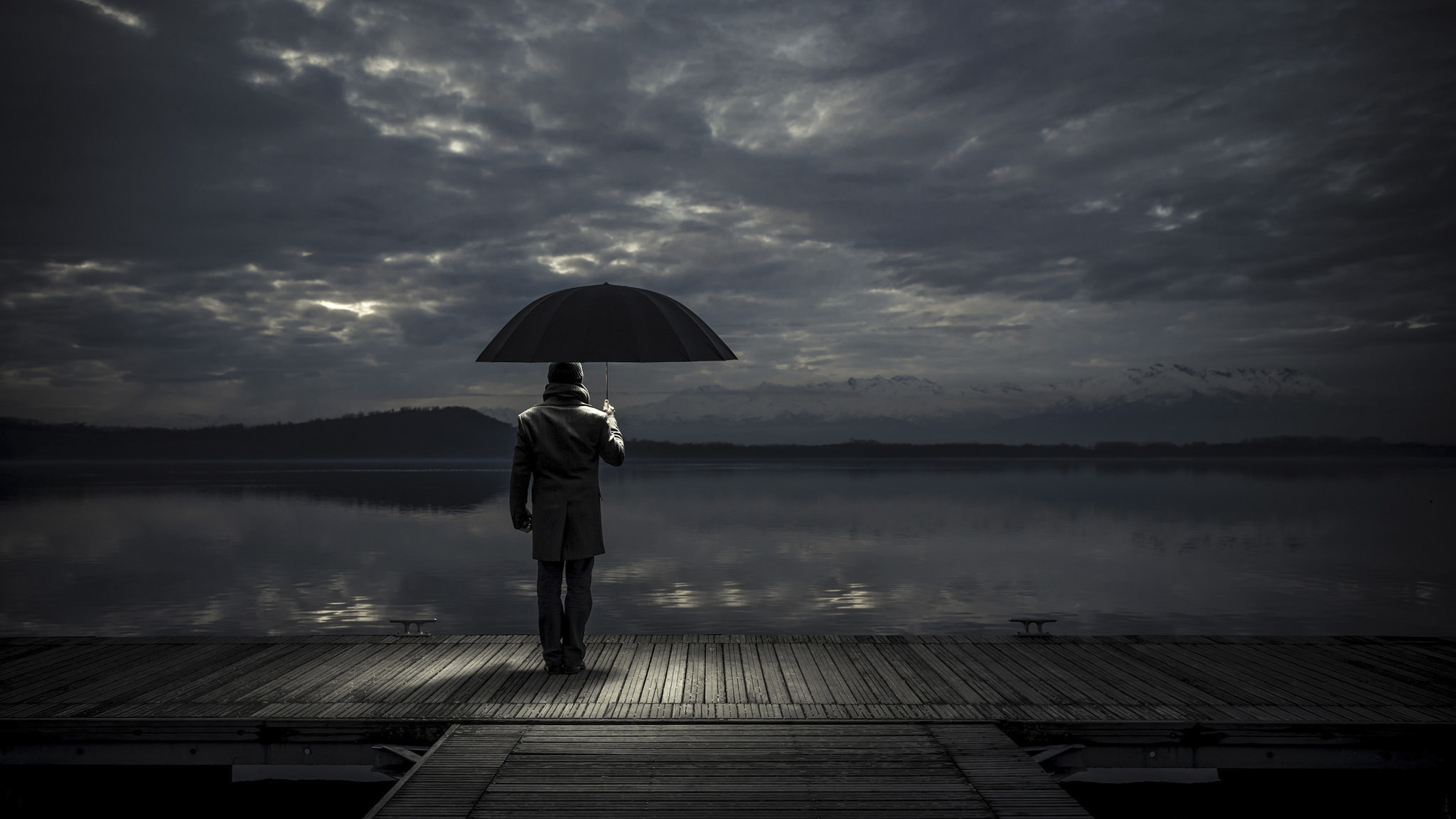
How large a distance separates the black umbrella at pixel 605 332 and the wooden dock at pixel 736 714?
241 centimetres

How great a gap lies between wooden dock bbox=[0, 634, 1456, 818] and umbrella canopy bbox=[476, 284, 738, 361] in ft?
7.90

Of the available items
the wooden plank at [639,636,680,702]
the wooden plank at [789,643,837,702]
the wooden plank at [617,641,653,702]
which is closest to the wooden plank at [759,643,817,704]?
the wooden plank at [789,643,837,702]

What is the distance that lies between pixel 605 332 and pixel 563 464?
41.5 inches

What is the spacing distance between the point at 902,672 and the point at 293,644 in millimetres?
5486

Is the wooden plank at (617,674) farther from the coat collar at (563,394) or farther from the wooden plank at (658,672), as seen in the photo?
the coat collar at (563,394)

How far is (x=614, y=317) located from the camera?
5.93 metres

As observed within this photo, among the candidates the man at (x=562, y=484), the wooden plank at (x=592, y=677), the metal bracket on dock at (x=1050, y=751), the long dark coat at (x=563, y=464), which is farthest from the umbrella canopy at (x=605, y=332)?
the metal bracket on dock at (x=1050, y=751)

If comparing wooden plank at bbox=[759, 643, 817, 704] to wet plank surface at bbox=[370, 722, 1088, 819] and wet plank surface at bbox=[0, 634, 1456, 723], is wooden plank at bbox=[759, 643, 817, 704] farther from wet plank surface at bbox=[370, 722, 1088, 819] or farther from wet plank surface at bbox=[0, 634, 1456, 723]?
wet plank surface at bbox=[370, 722, 1088, 819]

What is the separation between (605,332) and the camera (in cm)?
587

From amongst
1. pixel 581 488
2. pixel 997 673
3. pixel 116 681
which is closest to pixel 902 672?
pixel 997 673

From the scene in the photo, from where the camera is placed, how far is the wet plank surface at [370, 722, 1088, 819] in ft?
13.1

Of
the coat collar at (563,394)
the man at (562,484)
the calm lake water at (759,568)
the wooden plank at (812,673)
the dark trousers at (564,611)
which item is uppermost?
the coat collar at (563,394)

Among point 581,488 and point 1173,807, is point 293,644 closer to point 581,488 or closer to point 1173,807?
point 581,488

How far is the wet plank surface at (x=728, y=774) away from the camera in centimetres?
400
